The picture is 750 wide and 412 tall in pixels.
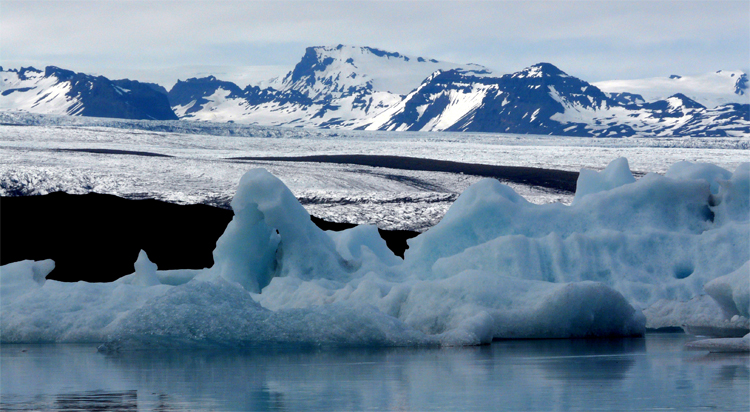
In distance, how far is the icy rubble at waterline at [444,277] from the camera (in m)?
7.78

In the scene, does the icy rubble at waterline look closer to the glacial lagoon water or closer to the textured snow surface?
the glacial lagoon water

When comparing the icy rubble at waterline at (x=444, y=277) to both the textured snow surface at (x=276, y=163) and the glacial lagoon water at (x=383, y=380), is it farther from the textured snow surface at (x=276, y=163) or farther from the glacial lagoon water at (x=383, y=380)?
the textured snow surface at (x=276, y=163)

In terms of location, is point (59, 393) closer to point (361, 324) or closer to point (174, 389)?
point (174, 389)

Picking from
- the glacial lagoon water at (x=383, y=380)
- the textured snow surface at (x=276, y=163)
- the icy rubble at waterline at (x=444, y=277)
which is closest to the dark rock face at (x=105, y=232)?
the textured snow surface at (x=276, y=163)

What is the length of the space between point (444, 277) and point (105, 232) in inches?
434

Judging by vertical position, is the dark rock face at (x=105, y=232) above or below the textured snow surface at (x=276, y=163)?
below

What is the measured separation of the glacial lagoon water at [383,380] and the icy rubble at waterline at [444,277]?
41 cm

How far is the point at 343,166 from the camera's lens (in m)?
33.2

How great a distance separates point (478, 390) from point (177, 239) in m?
16.3

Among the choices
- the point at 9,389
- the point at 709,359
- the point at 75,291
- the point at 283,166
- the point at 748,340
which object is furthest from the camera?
the point at 283,166

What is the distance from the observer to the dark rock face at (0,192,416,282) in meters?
19.7

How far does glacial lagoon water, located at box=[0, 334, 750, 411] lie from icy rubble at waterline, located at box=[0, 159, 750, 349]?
0.41 meters

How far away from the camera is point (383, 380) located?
Answer: 5.11 metres

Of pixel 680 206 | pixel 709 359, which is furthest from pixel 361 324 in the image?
pixel 680 206
